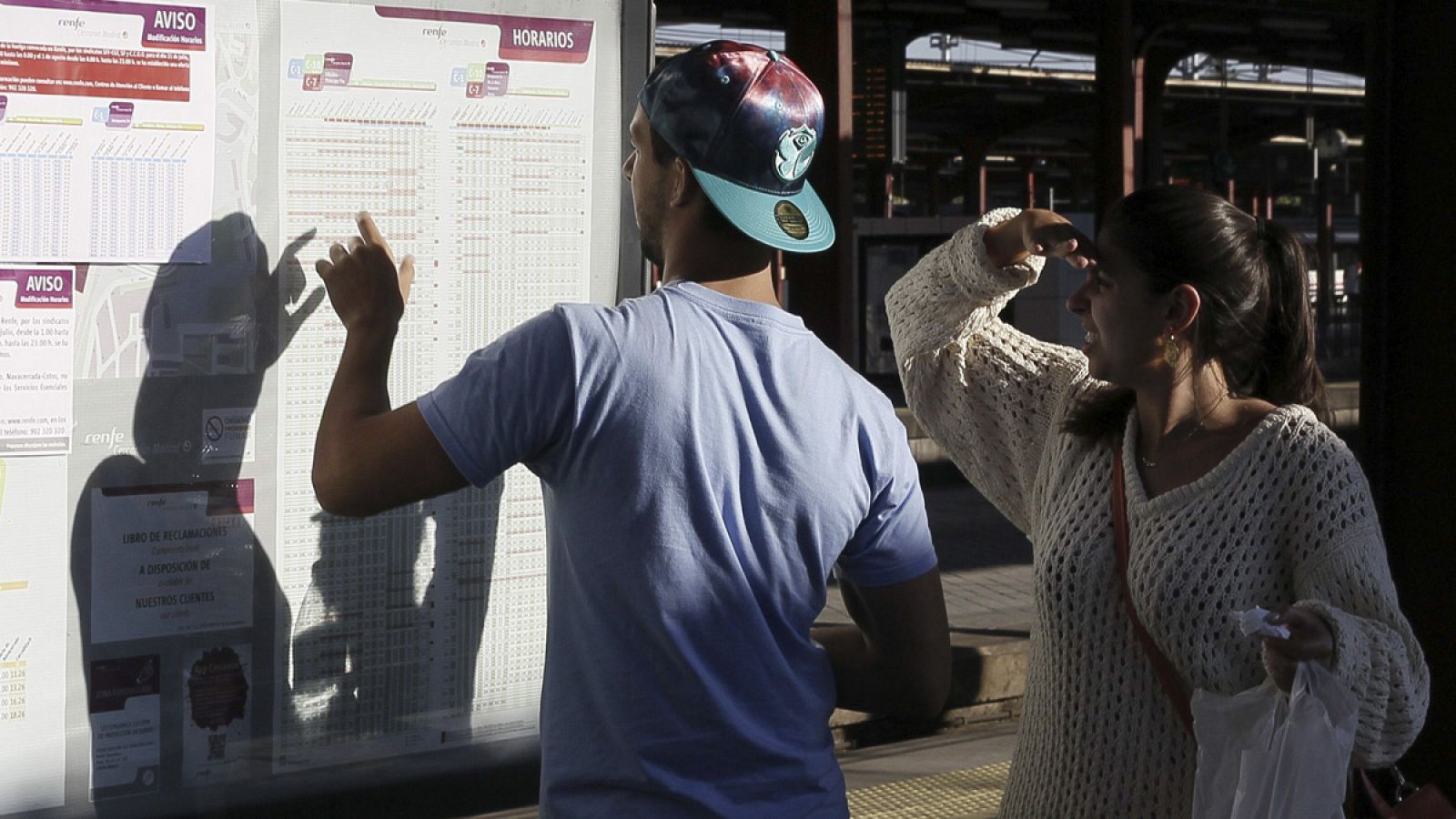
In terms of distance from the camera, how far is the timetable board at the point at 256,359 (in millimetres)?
1949

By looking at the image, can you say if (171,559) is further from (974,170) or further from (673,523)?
(974,170)

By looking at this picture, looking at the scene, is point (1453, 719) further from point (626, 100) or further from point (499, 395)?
point (499, 395)

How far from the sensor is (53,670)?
1992 mm

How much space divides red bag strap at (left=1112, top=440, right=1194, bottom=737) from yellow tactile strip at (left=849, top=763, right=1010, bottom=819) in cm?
176

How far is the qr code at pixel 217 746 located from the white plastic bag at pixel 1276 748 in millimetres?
1316

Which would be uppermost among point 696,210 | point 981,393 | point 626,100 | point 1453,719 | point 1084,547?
point 626,100

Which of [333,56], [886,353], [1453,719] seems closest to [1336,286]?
[886,353]

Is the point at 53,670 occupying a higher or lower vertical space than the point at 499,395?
lower

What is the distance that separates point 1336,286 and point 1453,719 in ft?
95.8

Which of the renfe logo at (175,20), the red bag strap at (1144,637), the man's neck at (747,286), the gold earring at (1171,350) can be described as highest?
the renfe logo at (175,20)

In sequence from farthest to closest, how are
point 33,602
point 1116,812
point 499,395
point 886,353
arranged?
point 886,353
point 1116,812
point 33,602
point 499,395

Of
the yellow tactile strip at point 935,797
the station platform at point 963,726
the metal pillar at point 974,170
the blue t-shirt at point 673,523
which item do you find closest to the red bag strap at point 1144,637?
the blue t-shirt at point 673,523

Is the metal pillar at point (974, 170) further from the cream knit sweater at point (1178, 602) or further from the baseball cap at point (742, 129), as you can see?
the baseball cap at point (742, 129)

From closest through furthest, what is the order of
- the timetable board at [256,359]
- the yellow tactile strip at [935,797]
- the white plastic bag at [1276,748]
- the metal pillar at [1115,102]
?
the white plastic bag at [1276,748] → the timetable board at [256,359] → the yellow tactile strip at [935,797] → the metal pillar at [1115,102]
